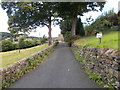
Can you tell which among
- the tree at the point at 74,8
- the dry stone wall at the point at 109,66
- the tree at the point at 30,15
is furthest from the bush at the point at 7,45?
the dry stone wall at the point at 109,66

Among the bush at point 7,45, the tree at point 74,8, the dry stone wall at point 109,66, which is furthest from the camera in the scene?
the bush at point 7,45

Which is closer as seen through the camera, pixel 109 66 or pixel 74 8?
pixel 109 66

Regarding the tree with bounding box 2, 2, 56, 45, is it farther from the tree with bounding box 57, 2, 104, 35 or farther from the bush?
the bush

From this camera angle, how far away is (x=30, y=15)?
18.9 meters

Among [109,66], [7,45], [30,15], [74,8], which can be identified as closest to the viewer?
[109,66]

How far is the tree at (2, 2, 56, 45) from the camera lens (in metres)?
17.6

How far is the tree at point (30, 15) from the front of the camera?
1756 centimetres

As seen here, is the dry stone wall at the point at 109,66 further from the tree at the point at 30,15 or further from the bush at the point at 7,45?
the bush at the point at 7,45

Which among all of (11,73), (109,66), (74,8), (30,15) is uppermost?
(74,8)

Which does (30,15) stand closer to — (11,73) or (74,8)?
(74,8)

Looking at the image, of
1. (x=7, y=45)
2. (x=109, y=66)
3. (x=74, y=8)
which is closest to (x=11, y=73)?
(x=109, y=66)

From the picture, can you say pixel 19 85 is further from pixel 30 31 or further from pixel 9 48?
pixel 9 48

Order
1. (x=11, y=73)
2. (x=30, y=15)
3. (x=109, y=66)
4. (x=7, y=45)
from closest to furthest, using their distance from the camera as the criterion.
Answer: (x=109, y=66), (x=11, y=73), (x=30, y=15), (x=7, y=45)

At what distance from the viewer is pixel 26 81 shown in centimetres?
475
